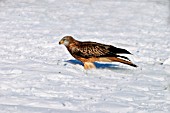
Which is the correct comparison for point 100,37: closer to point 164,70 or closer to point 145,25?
point 145,25

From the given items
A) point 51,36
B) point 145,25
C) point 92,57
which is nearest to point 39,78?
point 92,57

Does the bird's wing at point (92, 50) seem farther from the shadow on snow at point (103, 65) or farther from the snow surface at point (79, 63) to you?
the shadow on snow at point (103, 65)

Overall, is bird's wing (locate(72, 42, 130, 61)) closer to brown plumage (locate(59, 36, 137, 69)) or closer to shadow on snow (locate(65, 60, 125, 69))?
brown plumage (locate(59, 36, 137, 69))

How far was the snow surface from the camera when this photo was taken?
651cm

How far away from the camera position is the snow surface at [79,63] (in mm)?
6512

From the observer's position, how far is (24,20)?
47.3 feet

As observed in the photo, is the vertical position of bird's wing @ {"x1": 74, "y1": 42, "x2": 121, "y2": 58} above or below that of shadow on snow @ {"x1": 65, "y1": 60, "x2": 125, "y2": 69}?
above

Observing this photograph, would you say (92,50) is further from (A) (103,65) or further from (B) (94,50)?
(A) (103,65)

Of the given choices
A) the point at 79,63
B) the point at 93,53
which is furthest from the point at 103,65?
the point at 93,53

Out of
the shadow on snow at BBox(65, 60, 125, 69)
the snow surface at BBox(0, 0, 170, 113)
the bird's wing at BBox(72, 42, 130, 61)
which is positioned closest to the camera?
the snow surface at BBox(0, 0, 170, 113)

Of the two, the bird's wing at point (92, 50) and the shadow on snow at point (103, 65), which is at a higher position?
the bird's wing at point (92, 50)

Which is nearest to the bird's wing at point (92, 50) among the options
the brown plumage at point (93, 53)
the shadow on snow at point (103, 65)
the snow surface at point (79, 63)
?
the brown plumage at point (93, 53)

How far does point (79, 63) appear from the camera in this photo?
9.28 m

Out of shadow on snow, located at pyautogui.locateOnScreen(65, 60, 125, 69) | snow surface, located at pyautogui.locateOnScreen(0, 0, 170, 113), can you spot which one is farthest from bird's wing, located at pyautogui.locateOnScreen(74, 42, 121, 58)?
shadow on snow, located at pyautogui.locateOnScreen(65, 60, 125, 69)
